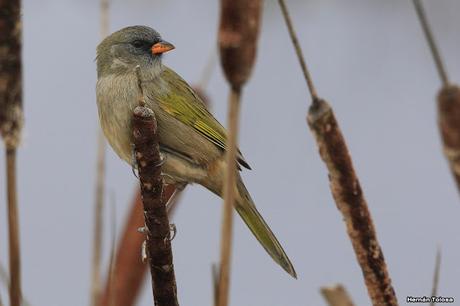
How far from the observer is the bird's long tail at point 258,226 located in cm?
311

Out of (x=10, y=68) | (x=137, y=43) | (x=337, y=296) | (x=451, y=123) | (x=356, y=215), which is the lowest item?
(x=337, y=296)

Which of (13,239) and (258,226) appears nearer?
(13,239)

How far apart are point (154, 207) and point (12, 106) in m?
0.69

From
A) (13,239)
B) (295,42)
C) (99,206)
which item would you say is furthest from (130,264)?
(295,42)

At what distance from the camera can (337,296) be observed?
180cm

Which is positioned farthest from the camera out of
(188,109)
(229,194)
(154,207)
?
(188,109)

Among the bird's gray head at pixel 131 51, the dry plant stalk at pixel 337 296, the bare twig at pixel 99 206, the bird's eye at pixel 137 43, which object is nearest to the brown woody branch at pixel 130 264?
the bare twig at pixel 99 206

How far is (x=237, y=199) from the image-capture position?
12.2 ft

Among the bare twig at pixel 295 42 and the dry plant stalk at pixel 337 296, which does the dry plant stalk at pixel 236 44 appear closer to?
the bare twig at pixel 295 42

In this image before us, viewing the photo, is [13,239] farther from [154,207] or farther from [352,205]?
[352,205]

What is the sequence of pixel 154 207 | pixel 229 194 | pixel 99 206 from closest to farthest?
1. pixel 229 194
2. pixel 154 207
3. pixel 99 206

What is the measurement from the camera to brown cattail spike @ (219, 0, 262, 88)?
1.35m

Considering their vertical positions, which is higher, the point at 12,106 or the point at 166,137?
the point at 166,137

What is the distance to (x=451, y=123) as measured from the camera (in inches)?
50.9
